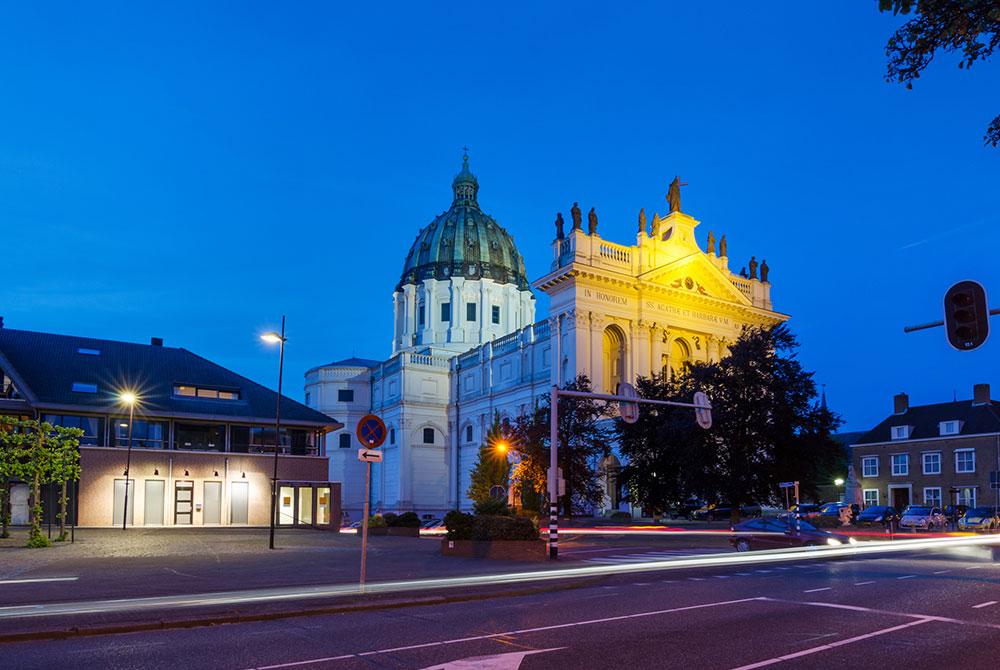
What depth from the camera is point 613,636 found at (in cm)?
1278

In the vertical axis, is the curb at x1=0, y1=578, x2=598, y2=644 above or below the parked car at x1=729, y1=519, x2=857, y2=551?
above

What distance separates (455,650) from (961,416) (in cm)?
7661

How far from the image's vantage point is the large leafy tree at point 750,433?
50.3 m

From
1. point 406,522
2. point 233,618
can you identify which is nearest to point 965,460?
point 406,522

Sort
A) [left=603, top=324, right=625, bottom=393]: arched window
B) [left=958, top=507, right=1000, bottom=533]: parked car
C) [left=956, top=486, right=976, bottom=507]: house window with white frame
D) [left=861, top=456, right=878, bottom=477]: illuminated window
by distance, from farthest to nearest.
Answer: [left=861, top=456, right=878, bottom=477]: illuminated window, [left=603, top=324, right=625, bottom=393]: arched window, [left=956, top=486, right=976, bottom=507]: house window with white frame, [left=958, top=507, right=1000, bottom=533]: parked car

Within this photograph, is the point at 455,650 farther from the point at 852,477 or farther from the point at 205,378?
the point at 852,477

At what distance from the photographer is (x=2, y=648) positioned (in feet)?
39.2

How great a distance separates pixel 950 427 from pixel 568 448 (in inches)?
1548

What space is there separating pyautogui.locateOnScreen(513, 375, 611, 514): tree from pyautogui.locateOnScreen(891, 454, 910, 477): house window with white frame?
34.8 metres

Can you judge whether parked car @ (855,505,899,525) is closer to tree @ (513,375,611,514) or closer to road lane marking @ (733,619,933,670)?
tree @ (513,375,611,514)

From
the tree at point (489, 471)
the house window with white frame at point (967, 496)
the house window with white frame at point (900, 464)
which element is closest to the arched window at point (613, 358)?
the tree at point (489, 471)

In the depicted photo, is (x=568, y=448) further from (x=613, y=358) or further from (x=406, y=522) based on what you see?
(x=613, y=358)

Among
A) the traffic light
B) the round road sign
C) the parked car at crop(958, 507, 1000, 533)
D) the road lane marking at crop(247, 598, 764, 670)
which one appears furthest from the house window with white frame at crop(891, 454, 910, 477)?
the round road sign

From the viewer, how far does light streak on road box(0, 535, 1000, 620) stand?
49.8 feet
